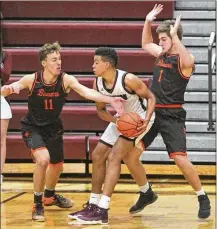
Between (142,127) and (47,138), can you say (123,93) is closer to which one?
(142,127)

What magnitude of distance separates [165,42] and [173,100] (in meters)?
0.48

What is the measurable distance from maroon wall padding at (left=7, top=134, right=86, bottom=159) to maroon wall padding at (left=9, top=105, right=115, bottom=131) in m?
→ 0.19

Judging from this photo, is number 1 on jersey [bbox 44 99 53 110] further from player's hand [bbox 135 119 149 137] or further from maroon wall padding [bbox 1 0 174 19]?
maroon wall padding [bbox 1 0 174 19]

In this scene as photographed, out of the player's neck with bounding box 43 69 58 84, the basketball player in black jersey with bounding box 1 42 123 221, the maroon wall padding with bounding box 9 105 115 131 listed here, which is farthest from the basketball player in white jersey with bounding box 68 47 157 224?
the maroon wall padding with bounding box 9 105 115 131

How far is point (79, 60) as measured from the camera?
9.42 metres

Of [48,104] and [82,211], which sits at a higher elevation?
[48,104]

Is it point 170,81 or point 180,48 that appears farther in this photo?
point 170,81

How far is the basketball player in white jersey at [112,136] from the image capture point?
5988mm

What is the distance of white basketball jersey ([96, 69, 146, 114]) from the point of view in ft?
20.1

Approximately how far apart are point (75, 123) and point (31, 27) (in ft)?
4.60

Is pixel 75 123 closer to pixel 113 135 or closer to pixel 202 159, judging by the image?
pixel 202 159

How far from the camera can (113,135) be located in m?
6.31

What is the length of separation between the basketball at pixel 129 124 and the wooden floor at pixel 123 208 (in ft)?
2.30

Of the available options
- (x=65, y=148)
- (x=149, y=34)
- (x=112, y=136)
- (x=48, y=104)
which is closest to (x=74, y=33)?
(x=65, y=148)
